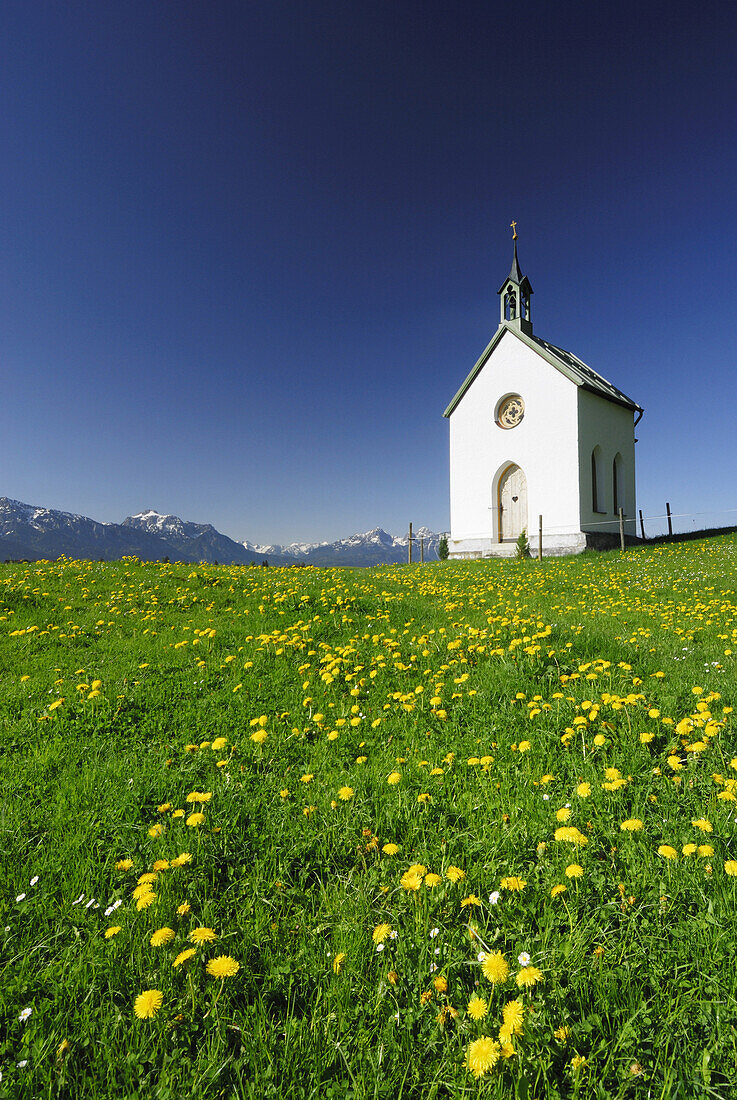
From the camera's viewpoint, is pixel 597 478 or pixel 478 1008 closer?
pixel 478 1008

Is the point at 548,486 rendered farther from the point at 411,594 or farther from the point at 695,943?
the point at 695,943

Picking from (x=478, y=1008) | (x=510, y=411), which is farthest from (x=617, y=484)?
(x=478, y=1008)

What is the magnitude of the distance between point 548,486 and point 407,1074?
23.7 meters

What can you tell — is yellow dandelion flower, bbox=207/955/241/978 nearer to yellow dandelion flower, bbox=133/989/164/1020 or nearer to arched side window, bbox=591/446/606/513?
yellow dandelion flower, bbox=133/989/164/1020

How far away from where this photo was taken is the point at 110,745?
11.5 feet

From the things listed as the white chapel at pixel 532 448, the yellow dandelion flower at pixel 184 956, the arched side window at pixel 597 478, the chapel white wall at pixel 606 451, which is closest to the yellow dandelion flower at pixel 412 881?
the yellow dandelion flower at pixel 184 956

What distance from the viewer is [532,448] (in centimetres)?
2339

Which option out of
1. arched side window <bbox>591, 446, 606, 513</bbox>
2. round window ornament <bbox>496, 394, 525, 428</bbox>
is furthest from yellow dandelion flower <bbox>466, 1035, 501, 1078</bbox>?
round window ornament <bbox>496, 394, 525, 428</bbox>

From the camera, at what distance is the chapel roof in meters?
22.3

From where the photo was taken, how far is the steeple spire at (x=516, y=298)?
25000mm

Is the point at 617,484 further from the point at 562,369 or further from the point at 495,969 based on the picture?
the point at 495,969

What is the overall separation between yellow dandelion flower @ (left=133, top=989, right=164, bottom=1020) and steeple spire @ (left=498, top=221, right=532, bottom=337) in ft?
92.8

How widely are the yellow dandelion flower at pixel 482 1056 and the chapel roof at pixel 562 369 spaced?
80.0 feet

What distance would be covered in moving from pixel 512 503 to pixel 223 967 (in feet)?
81.7
